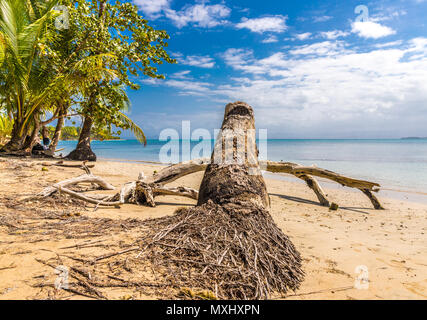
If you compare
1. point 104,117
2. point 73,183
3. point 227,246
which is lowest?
point 227,246

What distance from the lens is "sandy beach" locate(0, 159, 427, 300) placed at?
2.27 m

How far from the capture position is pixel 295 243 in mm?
3906

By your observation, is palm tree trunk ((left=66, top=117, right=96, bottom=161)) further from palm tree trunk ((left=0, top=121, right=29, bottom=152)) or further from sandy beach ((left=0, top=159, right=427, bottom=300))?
sandy beach ((left=0, top=159, right=427, bottom=300))

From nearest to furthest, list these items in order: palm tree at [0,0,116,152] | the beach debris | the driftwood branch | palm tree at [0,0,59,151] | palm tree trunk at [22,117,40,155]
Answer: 1. the beach debris
2. the driftwood branch
3. palm tree at [0,0,59,151]
4. palm tree at [0,0,116,152]
5. palm tree trunk at [22,117,40,155]

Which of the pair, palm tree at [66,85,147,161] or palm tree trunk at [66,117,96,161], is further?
palm tree trunk at [66,117,96,161]

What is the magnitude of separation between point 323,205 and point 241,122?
456cm

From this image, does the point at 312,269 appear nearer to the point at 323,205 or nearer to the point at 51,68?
the point at 323,205

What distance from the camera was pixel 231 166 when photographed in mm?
3994

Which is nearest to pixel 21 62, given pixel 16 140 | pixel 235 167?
pixel 16 140

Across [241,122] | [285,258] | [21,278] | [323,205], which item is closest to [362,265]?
[285,258]

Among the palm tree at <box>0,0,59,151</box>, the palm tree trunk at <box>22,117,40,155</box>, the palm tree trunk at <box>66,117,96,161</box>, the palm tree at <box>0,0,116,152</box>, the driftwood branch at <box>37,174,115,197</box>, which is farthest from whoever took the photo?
the palm tree trunk at <box>66,117,96,161</box>

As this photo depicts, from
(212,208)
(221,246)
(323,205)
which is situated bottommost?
(323,205)

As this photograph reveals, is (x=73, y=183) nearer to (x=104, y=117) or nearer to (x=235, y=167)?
(x=235, y=167)

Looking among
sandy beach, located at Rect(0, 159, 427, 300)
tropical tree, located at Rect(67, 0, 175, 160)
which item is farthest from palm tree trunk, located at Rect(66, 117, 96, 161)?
sandy beach, located at Rect(0, 159, 427, 300)
